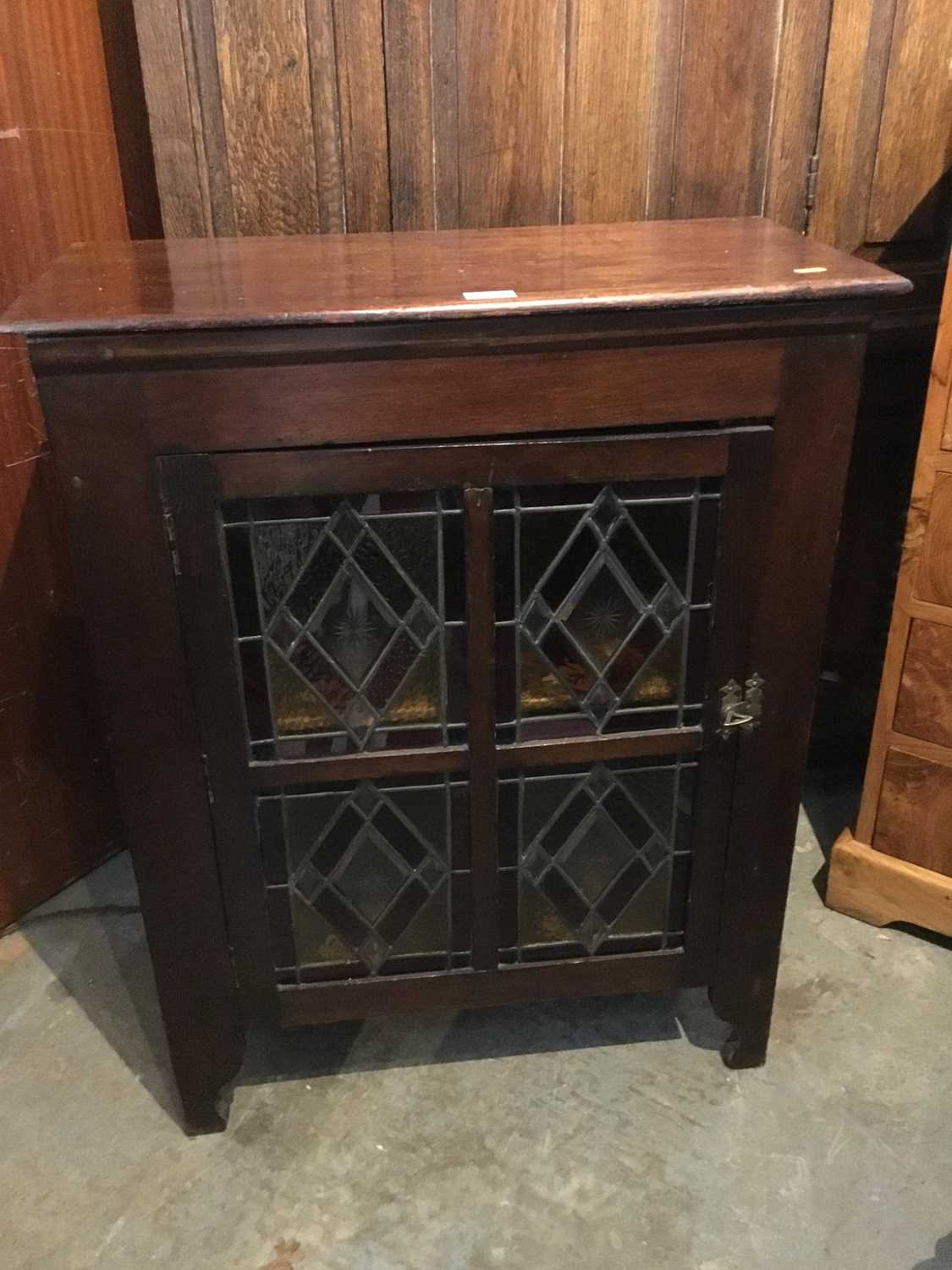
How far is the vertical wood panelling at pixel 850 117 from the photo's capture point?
144 cm

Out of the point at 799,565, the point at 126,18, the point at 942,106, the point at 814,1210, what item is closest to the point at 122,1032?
the point at 814,1210

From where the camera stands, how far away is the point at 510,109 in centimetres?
143

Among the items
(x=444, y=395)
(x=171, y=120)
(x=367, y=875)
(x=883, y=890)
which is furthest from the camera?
(x=883, y=890)

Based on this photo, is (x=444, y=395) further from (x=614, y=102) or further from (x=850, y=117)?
(x=850, y=117)

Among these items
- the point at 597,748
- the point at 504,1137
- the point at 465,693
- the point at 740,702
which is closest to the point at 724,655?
the point at 740,702

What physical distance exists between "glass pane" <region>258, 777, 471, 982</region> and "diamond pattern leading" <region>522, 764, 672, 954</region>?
0.10 metres

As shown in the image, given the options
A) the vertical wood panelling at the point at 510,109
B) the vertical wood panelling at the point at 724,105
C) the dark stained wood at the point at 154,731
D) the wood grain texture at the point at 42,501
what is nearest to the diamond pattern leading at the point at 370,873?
the dark stained wood at the point at 154,731

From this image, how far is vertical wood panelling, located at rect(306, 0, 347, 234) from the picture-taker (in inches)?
53.5

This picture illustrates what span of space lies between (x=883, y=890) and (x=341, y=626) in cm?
97

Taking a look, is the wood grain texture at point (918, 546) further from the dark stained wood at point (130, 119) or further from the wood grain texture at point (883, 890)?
the dark stained wood at point (130, 119)

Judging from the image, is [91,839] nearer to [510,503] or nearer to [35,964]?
[35,964]

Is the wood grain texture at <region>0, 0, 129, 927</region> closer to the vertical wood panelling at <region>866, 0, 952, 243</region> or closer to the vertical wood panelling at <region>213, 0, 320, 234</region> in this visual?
the vertical wood panelling at <region>213, 0, 320, 234</region>

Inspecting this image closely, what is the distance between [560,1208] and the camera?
1.26m

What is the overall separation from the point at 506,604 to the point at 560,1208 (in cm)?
70
